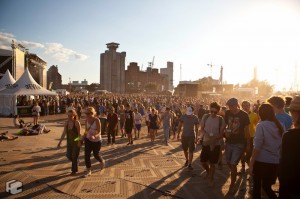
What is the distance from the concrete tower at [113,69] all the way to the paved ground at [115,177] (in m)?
104

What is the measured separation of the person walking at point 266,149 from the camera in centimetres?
411

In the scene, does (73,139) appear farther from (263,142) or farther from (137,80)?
(137,80)

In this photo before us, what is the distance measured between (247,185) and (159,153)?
13.0 ft

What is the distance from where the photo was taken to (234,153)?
18.4 feet

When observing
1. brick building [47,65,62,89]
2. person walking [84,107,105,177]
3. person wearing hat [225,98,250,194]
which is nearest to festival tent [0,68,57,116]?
person walking [84,107,105,177]

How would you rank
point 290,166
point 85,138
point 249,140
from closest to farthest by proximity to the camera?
point 290,166 < point 249,140 < point 85,138

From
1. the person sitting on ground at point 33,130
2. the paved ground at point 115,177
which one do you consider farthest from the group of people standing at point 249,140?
the person sitting on ground at point 33,130

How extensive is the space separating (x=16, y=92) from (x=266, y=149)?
21916 millimetres

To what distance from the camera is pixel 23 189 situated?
5.70 metres

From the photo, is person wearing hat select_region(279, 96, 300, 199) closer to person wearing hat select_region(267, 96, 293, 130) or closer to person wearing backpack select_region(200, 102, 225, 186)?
person wearing hat select_region(267, 96, 293, 130)

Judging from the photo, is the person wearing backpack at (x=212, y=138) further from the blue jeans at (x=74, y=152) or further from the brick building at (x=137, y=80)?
the brick building at (x=137, y=80)

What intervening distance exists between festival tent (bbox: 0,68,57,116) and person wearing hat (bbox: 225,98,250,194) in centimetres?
1973

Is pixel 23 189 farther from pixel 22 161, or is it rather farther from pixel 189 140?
pixel 189 140

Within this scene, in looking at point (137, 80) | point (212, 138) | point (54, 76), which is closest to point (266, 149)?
point (212, 138)
